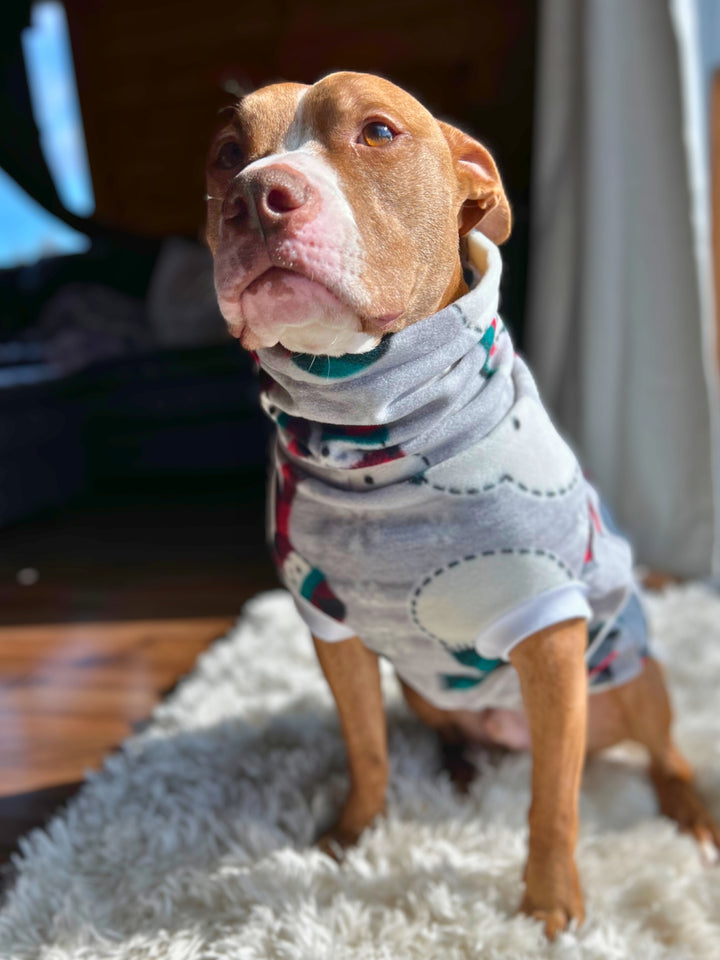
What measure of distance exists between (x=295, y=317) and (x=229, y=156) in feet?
0.64

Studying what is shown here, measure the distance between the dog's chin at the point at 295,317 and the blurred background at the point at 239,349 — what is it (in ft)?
1.00

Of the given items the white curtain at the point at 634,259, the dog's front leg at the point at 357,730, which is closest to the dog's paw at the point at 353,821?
the dog's front leg at the point at 357,730

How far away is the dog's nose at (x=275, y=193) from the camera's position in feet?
1.91

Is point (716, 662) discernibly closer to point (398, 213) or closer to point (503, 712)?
point (503, 712)

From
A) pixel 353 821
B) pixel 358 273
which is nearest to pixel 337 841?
pixel 353 821

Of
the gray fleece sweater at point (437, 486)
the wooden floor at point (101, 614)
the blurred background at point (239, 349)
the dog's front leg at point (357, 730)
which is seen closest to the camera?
the gray fleece sweater at point (437, 486)

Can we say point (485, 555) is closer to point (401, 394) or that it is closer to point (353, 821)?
point (401, 394)

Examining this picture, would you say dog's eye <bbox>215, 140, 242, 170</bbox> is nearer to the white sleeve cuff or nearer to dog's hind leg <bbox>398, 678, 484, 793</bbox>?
the white sleeve cuff


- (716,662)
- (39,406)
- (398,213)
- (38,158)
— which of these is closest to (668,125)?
(716,662)

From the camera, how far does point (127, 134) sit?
181 inches

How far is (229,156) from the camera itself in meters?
0.71

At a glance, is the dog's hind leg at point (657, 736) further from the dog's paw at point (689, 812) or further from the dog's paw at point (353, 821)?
the dog's paw at point (353, 821)

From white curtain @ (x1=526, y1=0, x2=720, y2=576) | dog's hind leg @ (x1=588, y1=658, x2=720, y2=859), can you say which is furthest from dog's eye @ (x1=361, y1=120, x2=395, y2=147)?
white curtain @ (x1=526, y1=0, x2=720, y2=576)

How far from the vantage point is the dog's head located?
59cm
